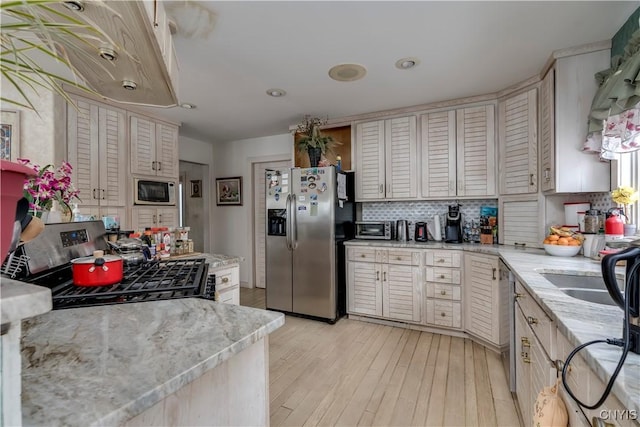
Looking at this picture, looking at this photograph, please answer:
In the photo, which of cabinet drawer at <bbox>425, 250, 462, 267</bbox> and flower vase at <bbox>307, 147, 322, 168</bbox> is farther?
flower vase at <bbox>307, 147, 322, 168</bbox>

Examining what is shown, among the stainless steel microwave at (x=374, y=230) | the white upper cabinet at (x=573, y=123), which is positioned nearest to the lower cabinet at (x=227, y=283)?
the stainless steel microwave at (x=374, y=230)

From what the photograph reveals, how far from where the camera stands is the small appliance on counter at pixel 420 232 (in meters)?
3.37

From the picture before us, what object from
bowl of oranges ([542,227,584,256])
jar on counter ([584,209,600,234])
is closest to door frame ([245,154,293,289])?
bowl of oranges ([542,227,584,256])

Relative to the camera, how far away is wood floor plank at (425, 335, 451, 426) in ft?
5.78

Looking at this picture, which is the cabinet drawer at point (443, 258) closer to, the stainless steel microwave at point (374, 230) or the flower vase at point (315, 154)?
the stainless steel microwave at point (374, 230)

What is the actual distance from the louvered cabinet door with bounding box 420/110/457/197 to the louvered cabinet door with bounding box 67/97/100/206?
3.36 metres

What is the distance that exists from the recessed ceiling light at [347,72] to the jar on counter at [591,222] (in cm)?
200

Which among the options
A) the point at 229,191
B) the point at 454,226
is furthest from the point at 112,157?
the point at 454,226

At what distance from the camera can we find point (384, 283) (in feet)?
10.5

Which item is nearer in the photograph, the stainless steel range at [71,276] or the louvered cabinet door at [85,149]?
the stainless steel range at [71,276]

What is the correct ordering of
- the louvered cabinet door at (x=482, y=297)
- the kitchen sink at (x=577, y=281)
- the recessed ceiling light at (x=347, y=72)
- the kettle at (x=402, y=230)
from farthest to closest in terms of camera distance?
the kettle at (x=402, y=230), the louvered cabinet door at (x=482, y=297), the recessed ceiling light at (x=347, y=72), the kitchen sink at (x=577, y=281)

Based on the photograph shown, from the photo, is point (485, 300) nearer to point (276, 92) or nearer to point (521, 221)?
point (521, 221)

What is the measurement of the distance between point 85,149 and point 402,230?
338 cm

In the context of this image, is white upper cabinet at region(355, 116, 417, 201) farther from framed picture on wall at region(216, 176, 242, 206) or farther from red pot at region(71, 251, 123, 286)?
red pot at region(71, 251, 123, 286)
